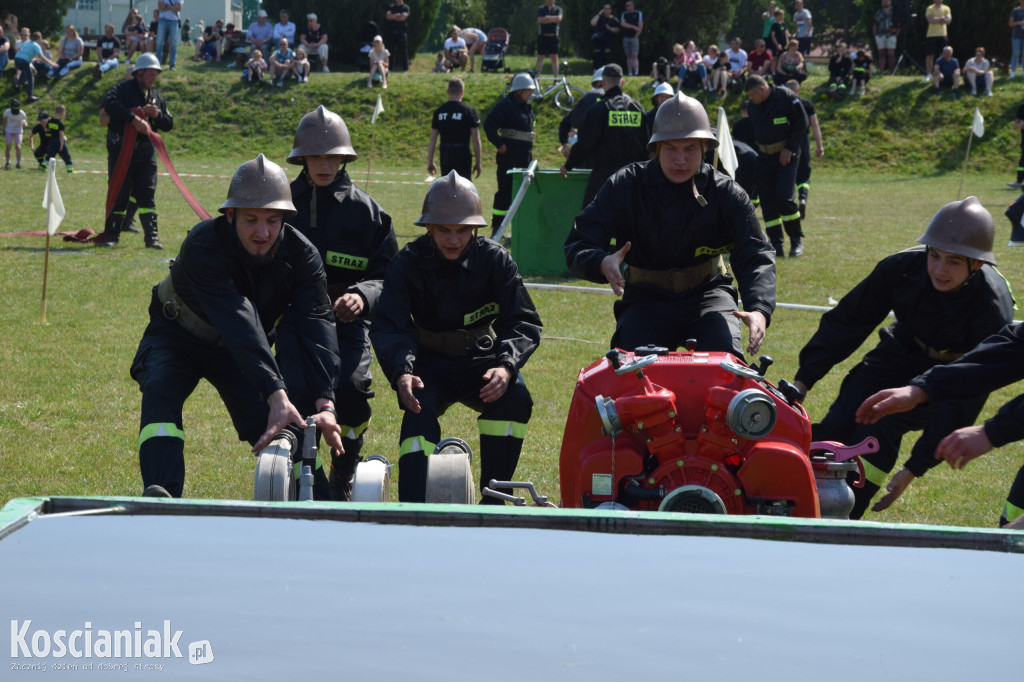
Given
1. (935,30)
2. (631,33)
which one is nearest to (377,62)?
(631,33)

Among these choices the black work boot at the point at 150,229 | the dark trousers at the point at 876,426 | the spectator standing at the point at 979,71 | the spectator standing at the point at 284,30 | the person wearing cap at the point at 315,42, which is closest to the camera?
the dark trousers at the point at 876,426

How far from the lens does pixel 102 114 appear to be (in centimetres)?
1378

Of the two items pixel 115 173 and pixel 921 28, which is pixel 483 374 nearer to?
pixel 115 173

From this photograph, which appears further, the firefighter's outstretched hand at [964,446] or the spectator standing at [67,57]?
the spectator standing at [67,57]

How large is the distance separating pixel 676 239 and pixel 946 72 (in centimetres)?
3016

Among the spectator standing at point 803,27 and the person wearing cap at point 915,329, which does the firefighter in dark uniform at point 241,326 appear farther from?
the spectator standing at point 803,27

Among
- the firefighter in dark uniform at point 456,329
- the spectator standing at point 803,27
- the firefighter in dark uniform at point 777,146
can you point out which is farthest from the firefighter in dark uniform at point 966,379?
the spectator standing at point 803,27

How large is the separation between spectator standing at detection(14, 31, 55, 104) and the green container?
26959mm

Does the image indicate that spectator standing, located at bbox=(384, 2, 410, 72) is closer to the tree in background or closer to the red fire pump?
the tree in background

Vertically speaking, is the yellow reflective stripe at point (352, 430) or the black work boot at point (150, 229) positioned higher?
the yellow reflective stripe at point (352, 430)

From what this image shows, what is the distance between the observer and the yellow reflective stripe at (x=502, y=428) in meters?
5.86

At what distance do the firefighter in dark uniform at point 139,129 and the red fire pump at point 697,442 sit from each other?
1035 centimetres

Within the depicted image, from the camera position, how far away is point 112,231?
14664 millimetres

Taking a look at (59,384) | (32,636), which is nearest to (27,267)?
(59,384)
